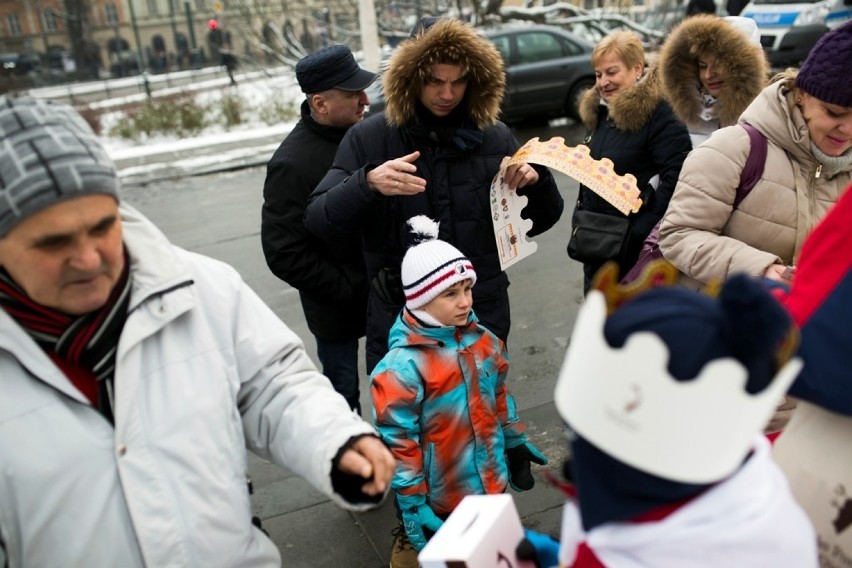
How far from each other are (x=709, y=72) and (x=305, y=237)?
200 centimetres

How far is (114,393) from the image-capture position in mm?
1528

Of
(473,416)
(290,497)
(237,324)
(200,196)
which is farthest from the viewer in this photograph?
(200,196)

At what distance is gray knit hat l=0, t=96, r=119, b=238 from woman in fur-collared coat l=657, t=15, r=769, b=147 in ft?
9.26

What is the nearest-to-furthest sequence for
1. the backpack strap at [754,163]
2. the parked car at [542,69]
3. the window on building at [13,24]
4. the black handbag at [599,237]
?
the backpack strap at [754,163] → the black handbag at [599,237] → the parked car at [542,69] → the window on building at [13,24]

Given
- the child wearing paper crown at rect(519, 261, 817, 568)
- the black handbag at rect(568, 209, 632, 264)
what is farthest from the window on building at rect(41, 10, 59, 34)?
the child wearing paper crown at rect(519, 261, 817, 568)

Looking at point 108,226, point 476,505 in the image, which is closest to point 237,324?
point 108,226

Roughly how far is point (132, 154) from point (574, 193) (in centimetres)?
902

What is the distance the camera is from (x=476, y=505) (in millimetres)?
1576

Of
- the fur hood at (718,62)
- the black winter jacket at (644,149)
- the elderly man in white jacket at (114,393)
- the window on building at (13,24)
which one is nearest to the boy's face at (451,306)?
the elderly man in white jacket at (114,393)

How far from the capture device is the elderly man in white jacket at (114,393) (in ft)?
4.65

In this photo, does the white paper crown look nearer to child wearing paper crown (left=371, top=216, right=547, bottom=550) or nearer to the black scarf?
the black scarf

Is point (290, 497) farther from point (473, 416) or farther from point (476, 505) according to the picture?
point (476, 505)

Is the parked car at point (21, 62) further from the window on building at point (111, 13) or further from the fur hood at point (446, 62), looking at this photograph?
the fur hood at point (446, 62)

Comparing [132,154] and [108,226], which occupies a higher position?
[108,226]
